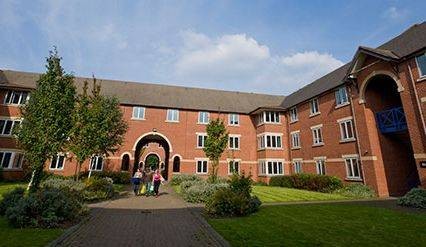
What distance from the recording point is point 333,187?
21922mm

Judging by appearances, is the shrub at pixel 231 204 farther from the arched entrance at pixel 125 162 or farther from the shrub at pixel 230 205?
the arched entrance at pixel 125 162

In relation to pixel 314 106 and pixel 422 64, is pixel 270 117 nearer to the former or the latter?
pixel 314 106

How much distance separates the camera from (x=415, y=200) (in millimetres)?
14180

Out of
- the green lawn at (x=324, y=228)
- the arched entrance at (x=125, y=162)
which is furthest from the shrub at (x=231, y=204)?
the arched entrance at (x=125, y=162)

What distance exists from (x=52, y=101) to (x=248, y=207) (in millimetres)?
11371

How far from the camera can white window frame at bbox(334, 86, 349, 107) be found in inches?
915

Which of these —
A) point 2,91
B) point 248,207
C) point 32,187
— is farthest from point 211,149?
point 2,91

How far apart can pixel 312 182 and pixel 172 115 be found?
18713 mm

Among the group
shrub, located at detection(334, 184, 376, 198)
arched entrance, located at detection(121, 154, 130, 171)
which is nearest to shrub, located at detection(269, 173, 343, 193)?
shrub, located at detection(334, 184, 376, 198)

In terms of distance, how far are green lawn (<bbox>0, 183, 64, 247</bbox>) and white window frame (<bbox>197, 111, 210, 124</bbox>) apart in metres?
26.0

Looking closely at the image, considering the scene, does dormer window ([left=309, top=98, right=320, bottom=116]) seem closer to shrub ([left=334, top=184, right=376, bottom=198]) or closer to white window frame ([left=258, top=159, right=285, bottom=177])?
white window frame ([left=258, top=159, right=285, bottom=177])

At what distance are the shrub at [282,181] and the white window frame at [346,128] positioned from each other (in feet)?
21.9

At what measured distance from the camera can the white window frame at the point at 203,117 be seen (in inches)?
1350

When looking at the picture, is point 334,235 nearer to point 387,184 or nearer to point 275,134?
point 387,184
